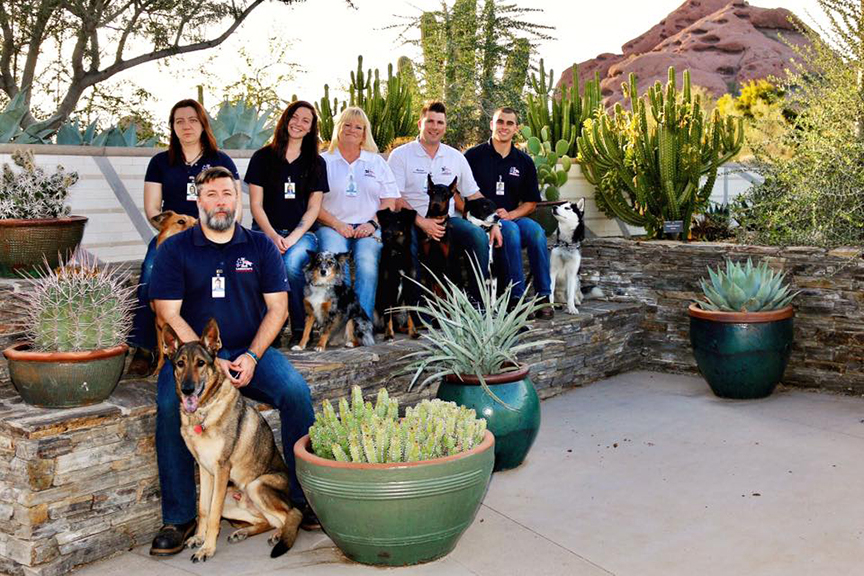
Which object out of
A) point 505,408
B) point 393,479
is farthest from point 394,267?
point 393,479

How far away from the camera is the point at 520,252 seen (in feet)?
23.1

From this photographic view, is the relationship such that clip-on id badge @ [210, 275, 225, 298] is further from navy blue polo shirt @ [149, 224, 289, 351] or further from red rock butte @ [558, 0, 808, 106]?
red rock butte @ [558, 0, 808, 106]

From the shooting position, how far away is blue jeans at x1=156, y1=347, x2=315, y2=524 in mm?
4055

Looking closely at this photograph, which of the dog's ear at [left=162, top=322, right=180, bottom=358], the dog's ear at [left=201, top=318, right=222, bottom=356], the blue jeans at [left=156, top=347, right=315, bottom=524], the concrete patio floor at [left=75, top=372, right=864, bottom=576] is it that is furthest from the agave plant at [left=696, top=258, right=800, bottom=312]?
the dog's ear at [left=162, top=322, right=180, bottom=358]

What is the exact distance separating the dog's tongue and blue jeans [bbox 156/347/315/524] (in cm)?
24

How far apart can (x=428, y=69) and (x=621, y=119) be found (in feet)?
41.2

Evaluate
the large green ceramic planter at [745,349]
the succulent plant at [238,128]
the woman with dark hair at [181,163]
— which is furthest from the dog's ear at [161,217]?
the large green ceramic planter at [745,349]

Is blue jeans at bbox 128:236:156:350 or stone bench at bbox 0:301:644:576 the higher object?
blue jeans at bbox 128:236:156:350

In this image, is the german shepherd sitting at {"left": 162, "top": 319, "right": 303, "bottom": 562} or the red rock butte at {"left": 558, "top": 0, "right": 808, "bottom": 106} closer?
the german shepherd sitting at {"left": 162, "top": 319, "right": 303, "bottom": 562}

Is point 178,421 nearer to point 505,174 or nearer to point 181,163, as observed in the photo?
point 181,163

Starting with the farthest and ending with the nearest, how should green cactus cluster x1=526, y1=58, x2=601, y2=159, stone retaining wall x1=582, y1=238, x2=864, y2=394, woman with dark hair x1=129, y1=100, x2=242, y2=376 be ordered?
green cactus cluster x1=526, y1=58, x2=601, y2=159 < stone retaining wall x1=582, y1=238, x2=864, y2=394 < woman with dark hair x1=129, y1=100, x2=242, y2=376

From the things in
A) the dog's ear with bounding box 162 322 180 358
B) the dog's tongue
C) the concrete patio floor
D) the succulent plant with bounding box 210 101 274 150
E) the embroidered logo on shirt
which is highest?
the succulent plant with bounding box 210 101 274 150

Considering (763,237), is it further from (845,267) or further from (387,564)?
(387,564)

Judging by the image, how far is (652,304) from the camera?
26.3 feet
